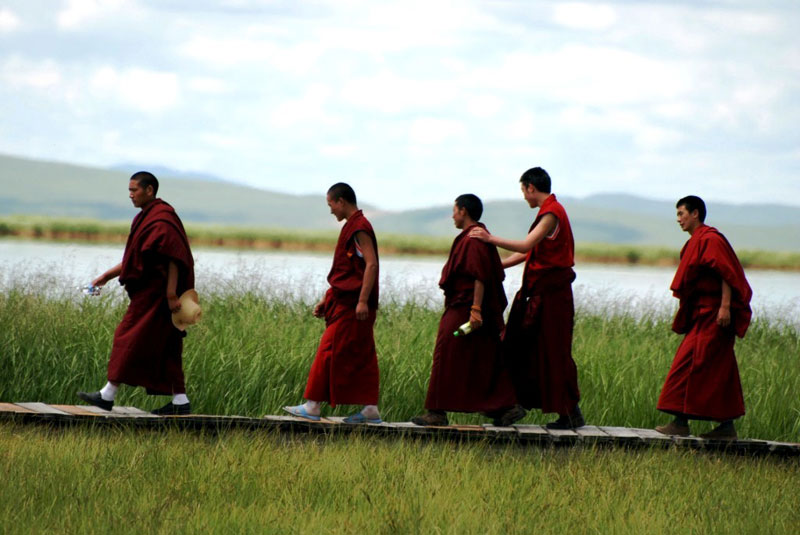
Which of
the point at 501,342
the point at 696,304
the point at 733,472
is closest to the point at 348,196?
the point at 501,342

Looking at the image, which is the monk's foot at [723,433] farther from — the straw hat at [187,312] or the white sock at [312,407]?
the straw hat at [187,312]

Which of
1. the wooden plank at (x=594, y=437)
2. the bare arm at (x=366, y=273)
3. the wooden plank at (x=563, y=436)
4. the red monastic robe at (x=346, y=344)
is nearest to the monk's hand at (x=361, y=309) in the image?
the bare arm at (x=366, y=273)

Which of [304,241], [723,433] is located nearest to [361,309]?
[723,433]

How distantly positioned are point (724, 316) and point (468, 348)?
73.2 inches

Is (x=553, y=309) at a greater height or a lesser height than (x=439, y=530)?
greater

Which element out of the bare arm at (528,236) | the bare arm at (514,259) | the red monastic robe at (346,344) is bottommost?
the red monastic robe at (346,344)

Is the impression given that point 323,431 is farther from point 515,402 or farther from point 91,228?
point 91,228

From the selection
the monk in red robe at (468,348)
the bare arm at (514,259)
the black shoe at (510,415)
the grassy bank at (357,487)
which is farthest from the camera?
the bare arm at (514,259)

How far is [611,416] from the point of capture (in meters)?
9.11

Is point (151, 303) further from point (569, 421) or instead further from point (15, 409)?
Answer: point (569, 421)

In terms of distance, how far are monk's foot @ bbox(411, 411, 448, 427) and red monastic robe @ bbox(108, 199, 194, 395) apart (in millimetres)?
1772

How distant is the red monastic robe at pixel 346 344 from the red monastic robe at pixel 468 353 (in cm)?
50

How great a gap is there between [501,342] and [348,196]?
1.58 m

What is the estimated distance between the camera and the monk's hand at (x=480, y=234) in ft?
24.7
